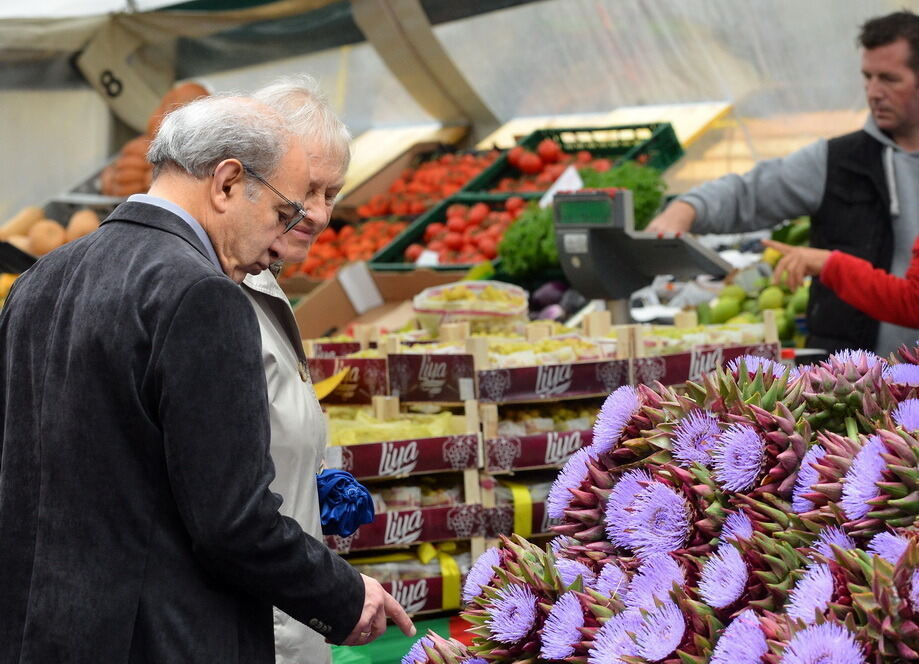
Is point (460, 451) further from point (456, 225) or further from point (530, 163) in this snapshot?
point (530, 163)

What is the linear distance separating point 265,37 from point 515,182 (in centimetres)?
272

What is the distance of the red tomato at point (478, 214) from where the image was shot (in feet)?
21.1

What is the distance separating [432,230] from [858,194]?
323 cm

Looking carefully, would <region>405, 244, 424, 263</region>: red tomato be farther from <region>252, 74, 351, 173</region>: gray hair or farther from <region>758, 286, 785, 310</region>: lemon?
<region>252, 74, 351, 173</region>: gray hair

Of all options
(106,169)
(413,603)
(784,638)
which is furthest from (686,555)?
(106,169)

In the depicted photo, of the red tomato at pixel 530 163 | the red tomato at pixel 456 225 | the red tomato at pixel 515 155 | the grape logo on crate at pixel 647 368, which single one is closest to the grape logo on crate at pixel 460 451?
the grape logo on crate at pixel 647 368

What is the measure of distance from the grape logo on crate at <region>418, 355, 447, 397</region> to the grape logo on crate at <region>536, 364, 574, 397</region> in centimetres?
27

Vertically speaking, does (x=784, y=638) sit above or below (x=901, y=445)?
below

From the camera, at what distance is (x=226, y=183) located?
149 centimetres

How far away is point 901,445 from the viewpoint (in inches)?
42.4

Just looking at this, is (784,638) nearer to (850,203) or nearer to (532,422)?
(532,422)

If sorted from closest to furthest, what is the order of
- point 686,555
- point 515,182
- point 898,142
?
1. point 686,555
2. point 898,142
3. point 515,182

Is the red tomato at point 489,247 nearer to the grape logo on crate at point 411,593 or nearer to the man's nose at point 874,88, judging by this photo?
the man's nose at point 874,88

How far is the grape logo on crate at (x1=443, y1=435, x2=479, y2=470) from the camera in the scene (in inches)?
122
